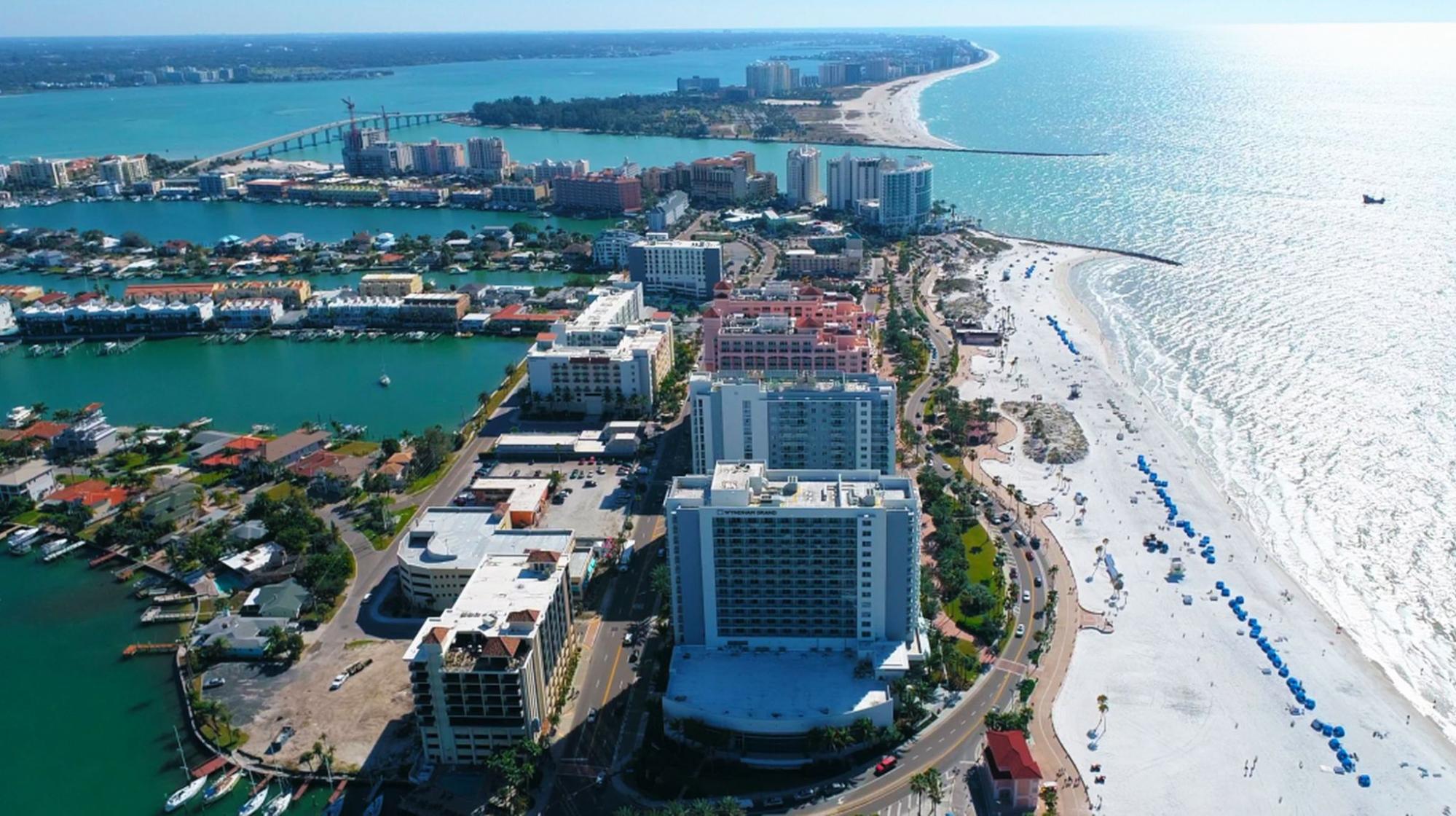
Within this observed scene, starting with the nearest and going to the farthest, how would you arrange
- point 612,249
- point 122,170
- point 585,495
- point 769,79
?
1. point 585,495
2. point 612,249
3. point 122,170
4. point 769,79

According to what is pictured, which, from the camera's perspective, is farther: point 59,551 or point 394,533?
point 394,533

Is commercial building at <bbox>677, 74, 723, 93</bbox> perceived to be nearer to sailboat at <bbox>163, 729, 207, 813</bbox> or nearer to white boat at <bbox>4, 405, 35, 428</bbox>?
white boat at <bbox>4, 405, 35, 428</bbox>

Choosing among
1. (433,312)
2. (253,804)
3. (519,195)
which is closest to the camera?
(253,804)

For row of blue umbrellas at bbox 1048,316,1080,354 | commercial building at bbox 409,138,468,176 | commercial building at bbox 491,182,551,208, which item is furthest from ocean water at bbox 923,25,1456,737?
commercial building at bbox 409,138,468,176

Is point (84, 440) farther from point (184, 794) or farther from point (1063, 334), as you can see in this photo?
point (1063, 334)

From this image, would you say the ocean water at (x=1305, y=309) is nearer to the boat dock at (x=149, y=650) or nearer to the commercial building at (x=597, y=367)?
the commercial building at (x=597, y=367)

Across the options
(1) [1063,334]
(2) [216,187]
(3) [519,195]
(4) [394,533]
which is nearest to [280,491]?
(4) [394,533]

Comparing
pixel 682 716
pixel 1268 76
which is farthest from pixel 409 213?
pixel 1268 76

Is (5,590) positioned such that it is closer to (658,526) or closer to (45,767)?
(45,767)
